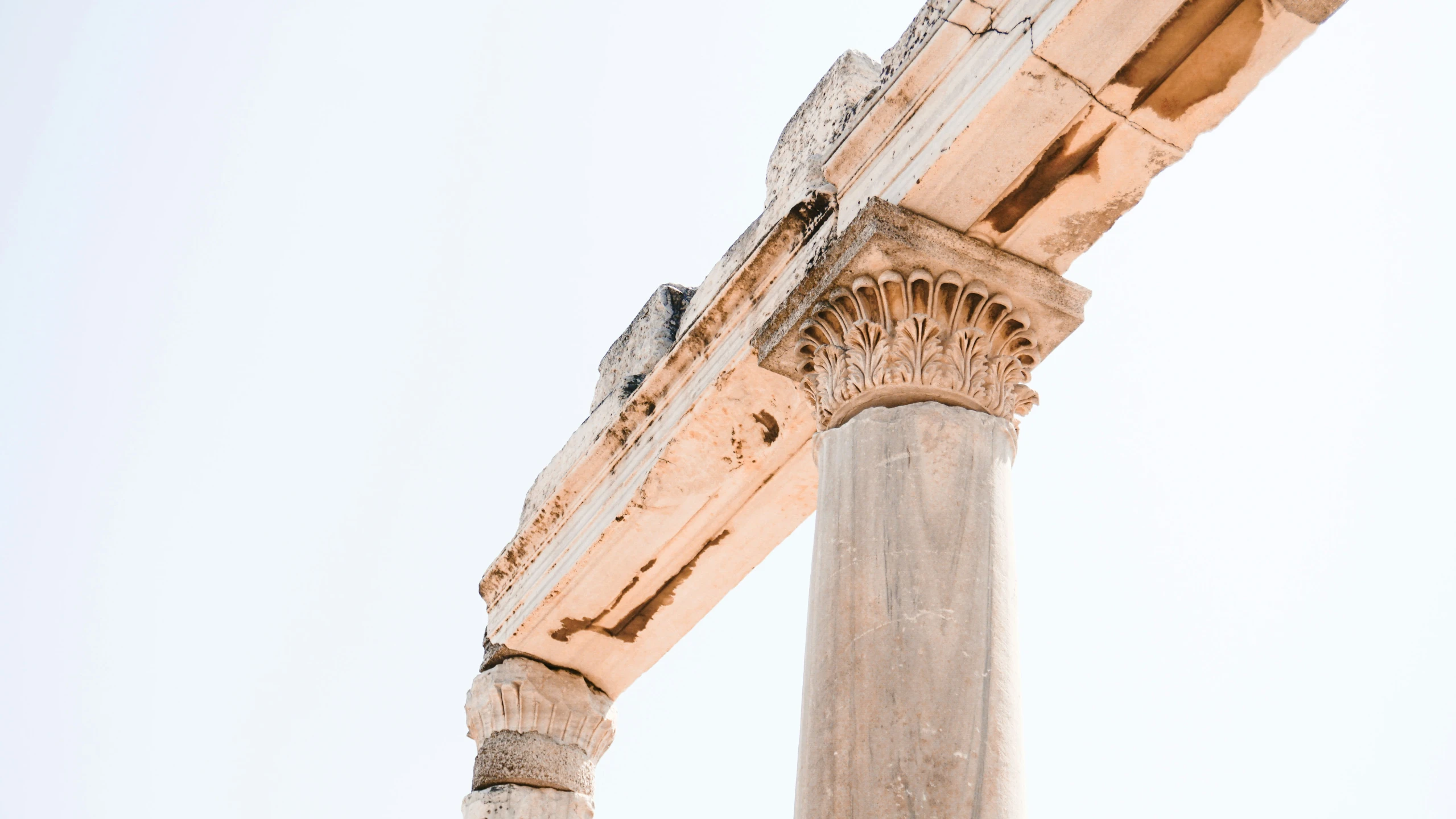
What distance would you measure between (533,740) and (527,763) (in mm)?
207

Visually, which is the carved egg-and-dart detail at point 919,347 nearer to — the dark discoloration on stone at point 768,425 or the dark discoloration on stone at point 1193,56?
the dark discoloration on stone at point 1193,56

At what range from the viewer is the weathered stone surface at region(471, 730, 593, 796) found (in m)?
12.6

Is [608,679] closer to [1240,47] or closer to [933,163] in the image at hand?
[933,163]

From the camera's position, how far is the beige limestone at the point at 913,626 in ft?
22.5

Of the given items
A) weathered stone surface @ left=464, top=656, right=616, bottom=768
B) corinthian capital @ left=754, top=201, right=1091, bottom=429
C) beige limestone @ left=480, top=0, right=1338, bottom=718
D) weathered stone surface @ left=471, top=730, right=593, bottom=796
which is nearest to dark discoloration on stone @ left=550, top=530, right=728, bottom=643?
beige limestone @ left=480, top=0, right=1338, bottom=718

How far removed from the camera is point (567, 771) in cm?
1286

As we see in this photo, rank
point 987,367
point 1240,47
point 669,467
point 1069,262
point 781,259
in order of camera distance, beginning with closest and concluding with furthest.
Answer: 1. point 1240,47
2. point 987,367
3. point 1069,262
4. point 781,259
5. point 669,467

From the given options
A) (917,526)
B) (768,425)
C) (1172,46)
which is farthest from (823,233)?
(917,526)

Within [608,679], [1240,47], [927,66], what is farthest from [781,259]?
[608,679]

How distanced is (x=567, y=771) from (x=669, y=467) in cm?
305

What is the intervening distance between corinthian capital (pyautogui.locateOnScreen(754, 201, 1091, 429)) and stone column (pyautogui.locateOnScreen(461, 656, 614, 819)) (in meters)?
4.99

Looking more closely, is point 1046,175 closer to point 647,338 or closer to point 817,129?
point 817,129

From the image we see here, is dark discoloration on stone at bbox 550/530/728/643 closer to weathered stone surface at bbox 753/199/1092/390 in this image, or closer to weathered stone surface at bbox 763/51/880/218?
weathered stone surface at bbox 763/51/880/218

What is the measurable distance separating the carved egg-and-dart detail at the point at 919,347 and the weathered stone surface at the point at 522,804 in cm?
511
